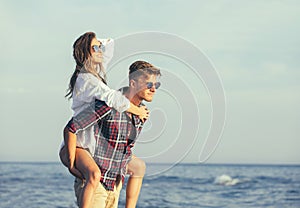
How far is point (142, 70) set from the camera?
4230 millimetres

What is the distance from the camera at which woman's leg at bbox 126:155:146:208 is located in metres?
4.46

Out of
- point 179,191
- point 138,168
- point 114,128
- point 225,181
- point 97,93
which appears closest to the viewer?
point 97,93

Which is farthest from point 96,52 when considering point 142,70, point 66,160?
point 66,160

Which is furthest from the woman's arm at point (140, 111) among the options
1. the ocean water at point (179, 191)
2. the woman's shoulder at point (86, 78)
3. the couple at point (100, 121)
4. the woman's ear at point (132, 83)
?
the ocean water at point (179, 191)

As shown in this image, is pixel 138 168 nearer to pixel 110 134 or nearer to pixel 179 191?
pixel 110 134

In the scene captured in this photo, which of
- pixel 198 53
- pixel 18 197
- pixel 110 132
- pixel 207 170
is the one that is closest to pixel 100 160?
pixel 110 132

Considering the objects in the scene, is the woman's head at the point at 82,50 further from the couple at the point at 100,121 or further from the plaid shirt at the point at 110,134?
the plaid shirt at the point at 110,134

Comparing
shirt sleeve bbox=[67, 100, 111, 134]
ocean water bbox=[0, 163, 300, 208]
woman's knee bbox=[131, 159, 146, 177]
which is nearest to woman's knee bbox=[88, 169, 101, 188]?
shirt sleeve bbox=[67, 100, 111, 134]

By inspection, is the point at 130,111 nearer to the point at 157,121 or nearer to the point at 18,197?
the point at 157,121

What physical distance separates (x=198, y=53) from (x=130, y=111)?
1.97 ft

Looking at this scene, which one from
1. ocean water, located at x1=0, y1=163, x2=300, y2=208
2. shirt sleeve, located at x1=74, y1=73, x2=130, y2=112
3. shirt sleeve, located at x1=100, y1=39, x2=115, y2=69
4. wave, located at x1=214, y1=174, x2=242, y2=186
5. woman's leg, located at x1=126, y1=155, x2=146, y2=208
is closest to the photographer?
shirt sleeve, located at x1=74, y1=73, x2=130, y2=112

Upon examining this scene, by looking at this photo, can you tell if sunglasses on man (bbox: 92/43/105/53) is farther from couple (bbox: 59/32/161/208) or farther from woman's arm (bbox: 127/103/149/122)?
woman's arm (bbox: 127/103/149/122)

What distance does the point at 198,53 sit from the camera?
4332mm

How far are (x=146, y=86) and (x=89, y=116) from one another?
422 millimetres
